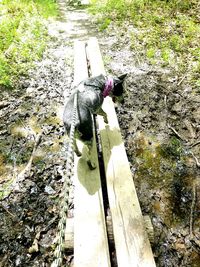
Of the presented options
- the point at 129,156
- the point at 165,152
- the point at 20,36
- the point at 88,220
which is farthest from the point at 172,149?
the point at 20,36

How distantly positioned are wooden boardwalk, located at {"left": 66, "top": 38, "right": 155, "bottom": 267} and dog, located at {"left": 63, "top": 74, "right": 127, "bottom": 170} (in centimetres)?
31

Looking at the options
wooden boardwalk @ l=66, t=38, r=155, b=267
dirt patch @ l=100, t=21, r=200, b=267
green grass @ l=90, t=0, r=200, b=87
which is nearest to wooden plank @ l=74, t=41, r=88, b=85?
dirt patch @ l=100, t=21, r=200, b=267

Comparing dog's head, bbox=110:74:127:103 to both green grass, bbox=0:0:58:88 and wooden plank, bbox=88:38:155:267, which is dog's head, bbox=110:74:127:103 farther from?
green grass, bbox=0:0:58:88

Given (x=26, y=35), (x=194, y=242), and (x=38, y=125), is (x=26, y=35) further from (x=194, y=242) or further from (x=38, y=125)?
(x=194, y=242)

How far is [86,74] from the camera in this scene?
6.24 m

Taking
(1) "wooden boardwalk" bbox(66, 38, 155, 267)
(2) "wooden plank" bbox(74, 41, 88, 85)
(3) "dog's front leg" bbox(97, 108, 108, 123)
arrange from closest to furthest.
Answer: (1) "wooden boardwalk" bbox(66, 38, 155, 267) → (3) "dog's front leg" bbox(97, 108, 108, 123) → (2) "wooden plank" bbox(74, 41, 88, 85)

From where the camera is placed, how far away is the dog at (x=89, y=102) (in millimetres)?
3508

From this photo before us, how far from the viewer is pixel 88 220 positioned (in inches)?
124

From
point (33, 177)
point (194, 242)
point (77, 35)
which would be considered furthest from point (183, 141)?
point (77, 35)

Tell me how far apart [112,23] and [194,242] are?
357 inches

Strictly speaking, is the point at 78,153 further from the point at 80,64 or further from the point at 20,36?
the point at 20,36

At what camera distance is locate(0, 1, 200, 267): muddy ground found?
3451 millimetres

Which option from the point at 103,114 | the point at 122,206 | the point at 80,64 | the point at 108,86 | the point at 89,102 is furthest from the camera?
the point at 80,64

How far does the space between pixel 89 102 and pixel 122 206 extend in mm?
1517
